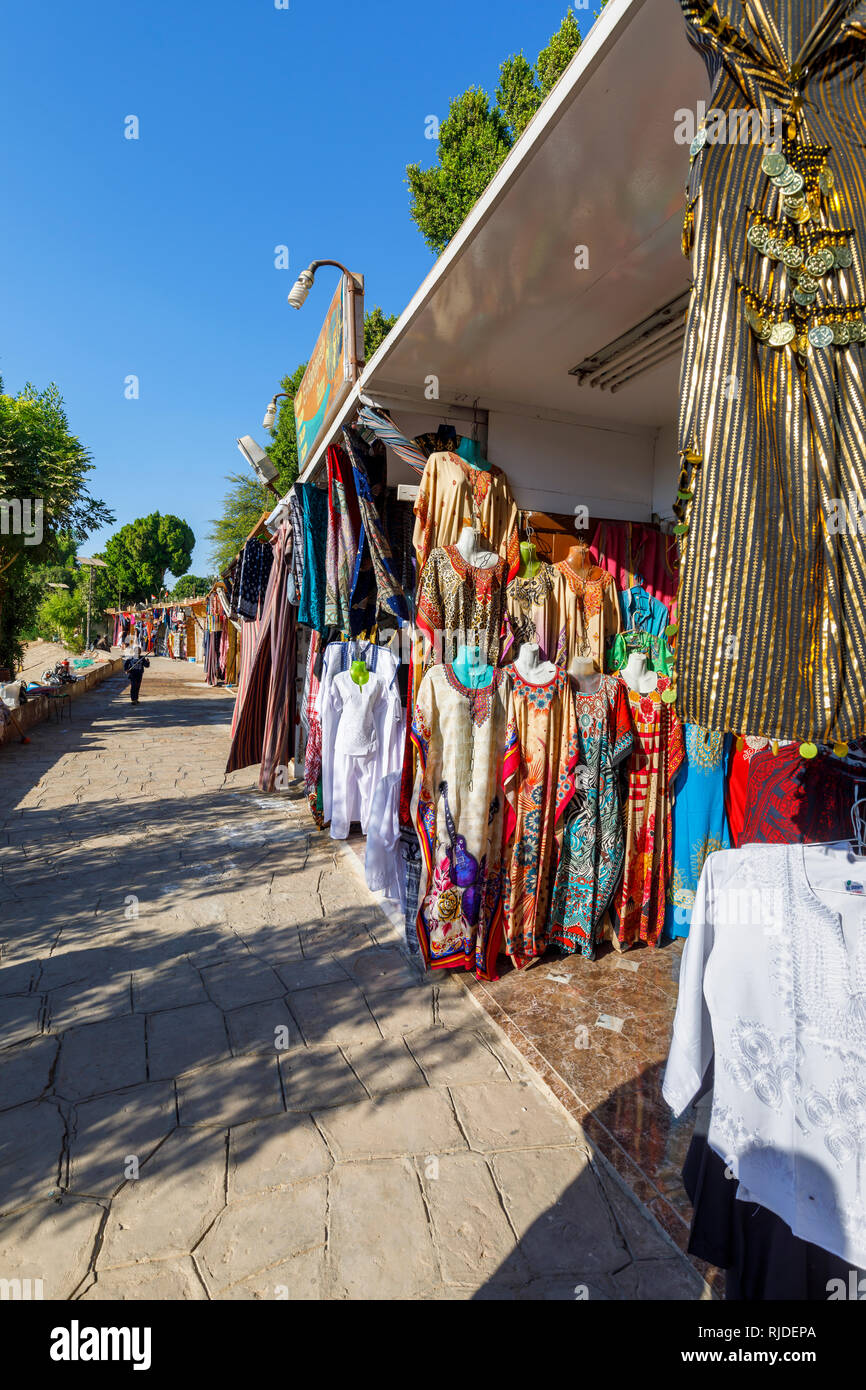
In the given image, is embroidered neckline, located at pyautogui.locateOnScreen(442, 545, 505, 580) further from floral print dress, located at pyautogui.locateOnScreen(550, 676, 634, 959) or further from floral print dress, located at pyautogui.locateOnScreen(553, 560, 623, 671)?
floral print dress, located at pyautogui.locateOnScreen(550, 676, 634, 959)

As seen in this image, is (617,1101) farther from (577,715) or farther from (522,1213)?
(577,715)

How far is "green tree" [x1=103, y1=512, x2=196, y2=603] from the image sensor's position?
174 ft

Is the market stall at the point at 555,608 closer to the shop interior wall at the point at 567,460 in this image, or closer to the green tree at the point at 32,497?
the shop interior wall at the point at 567,460

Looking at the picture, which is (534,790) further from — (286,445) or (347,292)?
(286,445)

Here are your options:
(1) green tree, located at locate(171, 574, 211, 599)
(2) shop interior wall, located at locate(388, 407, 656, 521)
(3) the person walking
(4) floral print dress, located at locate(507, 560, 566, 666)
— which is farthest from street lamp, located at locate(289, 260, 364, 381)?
(1) green tree, located at locate(171, 574, 211, 599)

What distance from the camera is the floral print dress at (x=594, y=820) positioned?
3.40 meters

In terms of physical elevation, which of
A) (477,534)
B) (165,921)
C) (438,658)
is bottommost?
(165,921)

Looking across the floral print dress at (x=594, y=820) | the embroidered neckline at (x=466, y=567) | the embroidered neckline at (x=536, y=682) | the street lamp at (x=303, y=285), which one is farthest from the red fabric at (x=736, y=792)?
the street lamp at (x=303, y=285)

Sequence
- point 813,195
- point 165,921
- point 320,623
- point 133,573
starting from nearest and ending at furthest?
point 813,195 → point 165,921 → point 320,623 → point 133,573

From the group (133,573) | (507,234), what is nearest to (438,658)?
(507,234)

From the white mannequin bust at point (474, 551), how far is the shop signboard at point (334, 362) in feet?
4.37

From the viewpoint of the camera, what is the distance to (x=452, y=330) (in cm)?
313

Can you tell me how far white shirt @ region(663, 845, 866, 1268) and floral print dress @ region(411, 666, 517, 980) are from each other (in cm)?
174
